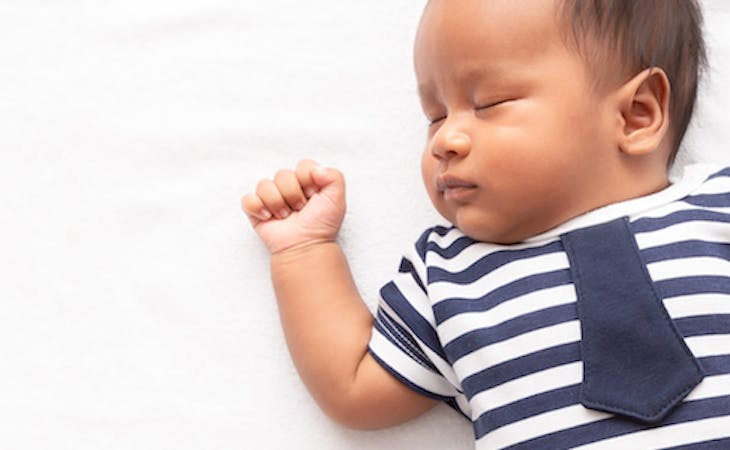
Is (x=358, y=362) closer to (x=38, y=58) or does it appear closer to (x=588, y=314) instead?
(x=588, y=314)

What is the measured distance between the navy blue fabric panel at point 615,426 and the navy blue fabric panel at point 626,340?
1 centimetres

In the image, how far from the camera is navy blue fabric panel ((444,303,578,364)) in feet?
3.16

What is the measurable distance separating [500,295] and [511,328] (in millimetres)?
37

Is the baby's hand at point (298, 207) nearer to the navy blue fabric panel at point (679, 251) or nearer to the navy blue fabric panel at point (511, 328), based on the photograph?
the navy blue fabric panel at point (511, 328)

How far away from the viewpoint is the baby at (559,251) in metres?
0.93

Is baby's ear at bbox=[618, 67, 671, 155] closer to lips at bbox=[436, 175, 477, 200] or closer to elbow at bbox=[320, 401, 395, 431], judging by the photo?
lips at bbox=[436, 175, 477, 200]

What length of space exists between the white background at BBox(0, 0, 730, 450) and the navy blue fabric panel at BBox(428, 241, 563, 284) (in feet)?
0.41

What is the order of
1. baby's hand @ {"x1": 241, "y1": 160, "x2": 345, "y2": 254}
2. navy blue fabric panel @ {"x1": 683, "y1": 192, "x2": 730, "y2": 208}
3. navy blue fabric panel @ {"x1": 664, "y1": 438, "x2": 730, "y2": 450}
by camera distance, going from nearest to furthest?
navy blue fabric panel @ {"x1": 664, "y1": 438, "x2": 730, "y2": 450}
navy blue fabric panel @ {"x1": 683, "y1": 192, "x2": 730, "y2": 208}
baby's hand @ {"x1": 241, "y1": 160, "x2": 345, "y2": 254}

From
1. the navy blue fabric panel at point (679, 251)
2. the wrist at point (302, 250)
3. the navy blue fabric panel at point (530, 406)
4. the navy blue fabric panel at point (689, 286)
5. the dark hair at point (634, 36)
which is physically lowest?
the navy blue fabric panel at point (530, 406)

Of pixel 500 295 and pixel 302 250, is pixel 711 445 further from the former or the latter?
pixel 302 250

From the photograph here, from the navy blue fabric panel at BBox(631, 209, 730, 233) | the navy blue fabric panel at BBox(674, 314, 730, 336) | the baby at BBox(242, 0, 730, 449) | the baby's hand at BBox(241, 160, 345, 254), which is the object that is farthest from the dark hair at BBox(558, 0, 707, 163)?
the baby's hand at BBox(241, 160, 345, 254)

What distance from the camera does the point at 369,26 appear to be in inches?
48.4

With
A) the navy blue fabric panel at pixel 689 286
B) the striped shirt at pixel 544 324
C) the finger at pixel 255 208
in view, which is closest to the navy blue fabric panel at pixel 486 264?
the striped shirt at pixel 544 324

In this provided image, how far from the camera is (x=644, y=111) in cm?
101
